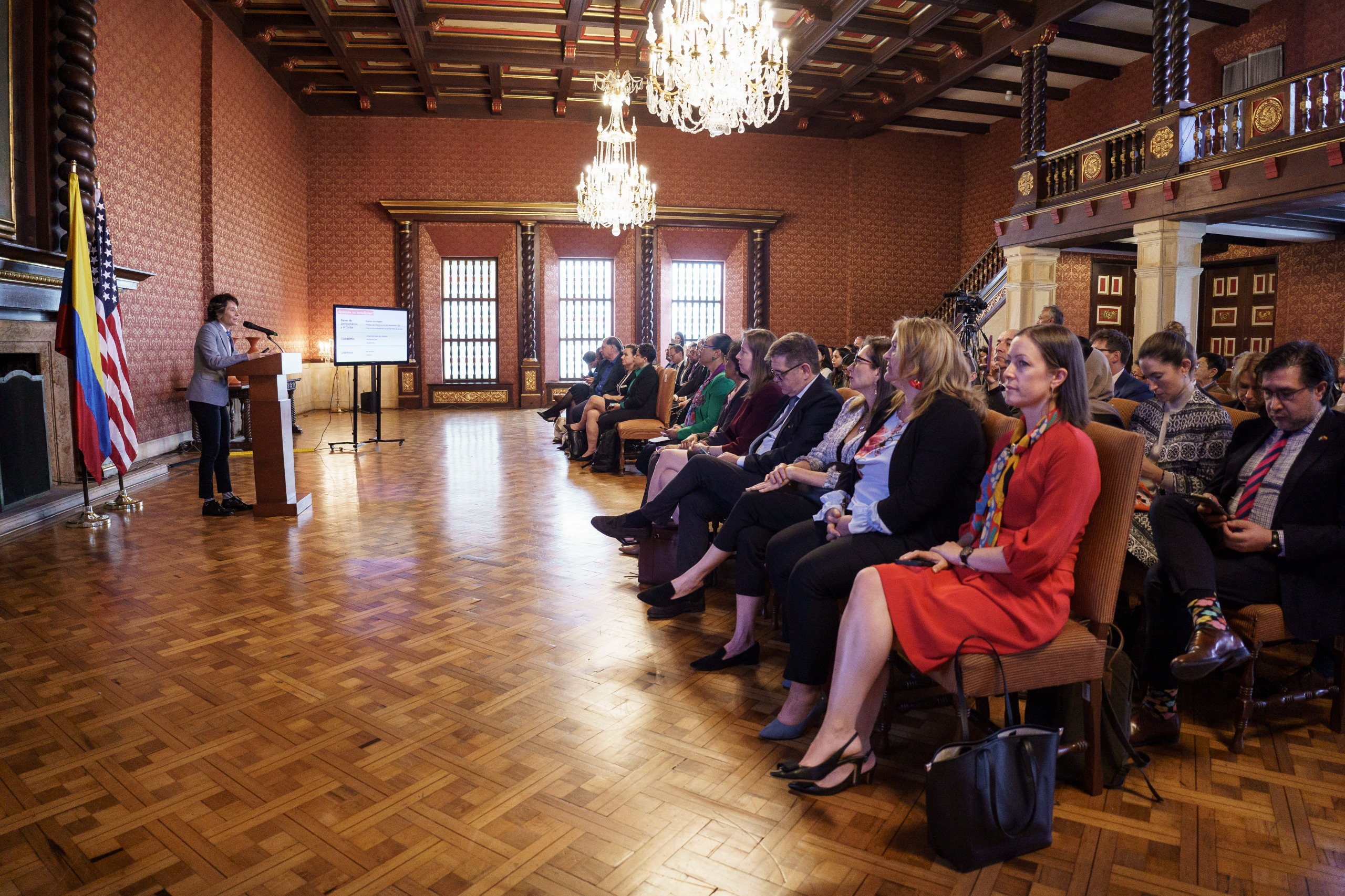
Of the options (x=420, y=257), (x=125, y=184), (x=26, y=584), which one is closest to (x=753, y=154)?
(x=420, y=257)

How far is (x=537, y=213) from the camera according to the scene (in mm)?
14992

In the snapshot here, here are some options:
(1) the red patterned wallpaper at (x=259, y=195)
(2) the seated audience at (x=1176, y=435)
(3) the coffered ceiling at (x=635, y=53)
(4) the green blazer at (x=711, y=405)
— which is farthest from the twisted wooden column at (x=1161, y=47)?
(1) the red patterned wallpaper at (x=259, y=195)

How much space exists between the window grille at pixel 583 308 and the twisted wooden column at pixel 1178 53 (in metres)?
9.36

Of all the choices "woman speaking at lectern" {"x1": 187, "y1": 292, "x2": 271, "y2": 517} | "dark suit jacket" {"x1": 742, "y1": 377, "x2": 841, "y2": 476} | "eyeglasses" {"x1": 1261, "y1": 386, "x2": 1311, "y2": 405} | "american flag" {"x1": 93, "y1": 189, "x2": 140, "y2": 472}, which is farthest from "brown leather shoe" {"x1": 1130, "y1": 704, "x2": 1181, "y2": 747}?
"american flag" {"x1": 93, "y1": 189, "x2": 140, "y2": 472}

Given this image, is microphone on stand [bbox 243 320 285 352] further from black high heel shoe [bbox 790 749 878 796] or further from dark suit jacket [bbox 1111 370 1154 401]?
dark suit jacket [bbox 1111 370 1154 401]

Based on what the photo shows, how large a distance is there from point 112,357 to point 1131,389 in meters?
6.06

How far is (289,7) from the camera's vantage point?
10859 millimetres

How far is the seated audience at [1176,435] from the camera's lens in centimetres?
291

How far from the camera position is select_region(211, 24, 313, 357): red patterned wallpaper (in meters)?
10.5

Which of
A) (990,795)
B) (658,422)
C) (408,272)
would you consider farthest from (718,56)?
(408,272)

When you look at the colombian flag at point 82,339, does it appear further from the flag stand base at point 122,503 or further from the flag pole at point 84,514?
the flag stand base at point 122,503

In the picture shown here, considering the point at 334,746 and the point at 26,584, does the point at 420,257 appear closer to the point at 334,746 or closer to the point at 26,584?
the point at 26,584

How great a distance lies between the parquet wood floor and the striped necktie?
65 centimetres

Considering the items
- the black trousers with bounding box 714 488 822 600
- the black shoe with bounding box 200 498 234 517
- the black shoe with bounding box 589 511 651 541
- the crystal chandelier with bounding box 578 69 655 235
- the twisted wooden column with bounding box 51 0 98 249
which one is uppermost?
the crystal chandelier with bounding box 578 69 655 235
